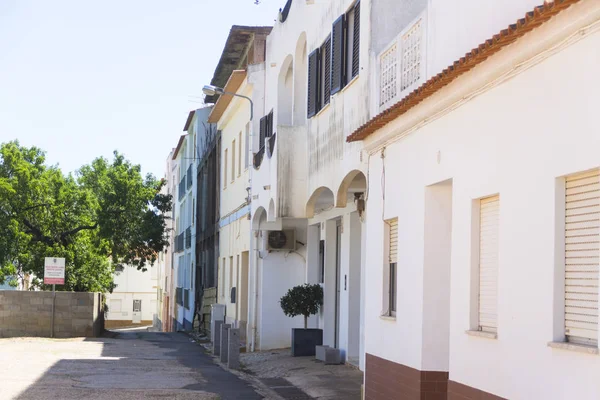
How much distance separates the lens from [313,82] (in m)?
18.4

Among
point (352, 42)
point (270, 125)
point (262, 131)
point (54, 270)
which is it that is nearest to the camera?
point (352, 42)

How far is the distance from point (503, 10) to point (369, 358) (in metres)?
6.07

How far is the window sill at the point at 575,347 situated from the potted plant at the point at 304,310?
13.8 meters

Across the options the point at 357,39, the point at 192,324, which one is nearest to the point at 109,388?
the point at 357,39

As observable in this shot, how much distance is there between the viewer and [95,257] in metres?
38.8

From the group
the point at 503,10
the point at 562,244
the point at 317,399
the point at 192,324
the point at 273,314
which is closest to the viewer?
the point at 562,244

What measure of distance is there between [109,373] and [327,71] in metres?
6.95

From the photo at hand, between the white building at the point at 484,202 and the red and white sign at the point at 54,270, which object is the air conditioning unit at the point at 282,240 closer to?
the red and white sign at the point at 54,270

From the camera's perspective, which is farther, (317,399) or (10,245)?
(10,245)

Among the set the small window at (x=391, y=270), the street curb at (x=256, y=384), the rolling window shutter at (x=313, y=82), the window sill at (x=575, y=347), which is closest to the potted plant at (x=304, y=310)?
the street curb at (x=256, y=384)

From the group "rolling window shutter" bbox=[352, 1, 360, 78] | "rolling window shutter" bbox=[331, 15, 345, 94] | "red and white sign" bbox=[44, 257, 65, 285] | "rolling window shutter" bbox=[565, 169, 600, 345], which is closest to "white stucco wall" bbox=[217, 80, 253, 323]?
"red and white sign" bbox=[44, 257, 65, 285]

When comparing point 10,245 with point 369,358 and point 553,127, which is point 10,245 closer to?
point 369,358

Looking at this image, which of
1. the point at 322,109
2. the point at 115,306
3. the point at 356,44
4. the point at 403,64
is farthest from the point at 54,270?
the point at 115,306

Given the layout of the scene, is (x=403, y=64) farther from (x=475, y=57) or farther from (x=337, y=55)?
(x=337, y=55)
